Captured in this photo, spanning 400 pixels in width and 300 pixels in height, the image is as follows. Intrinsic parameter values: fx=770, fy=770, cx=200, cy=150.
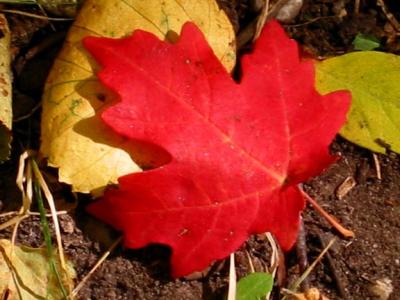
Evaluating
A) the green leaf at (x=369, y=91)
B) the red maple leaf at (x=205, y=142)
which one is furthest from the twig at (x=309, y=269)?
the green leaf at (x=369, y=91)

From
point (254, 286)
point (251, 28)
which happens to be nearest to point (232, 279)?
point (254, 286)

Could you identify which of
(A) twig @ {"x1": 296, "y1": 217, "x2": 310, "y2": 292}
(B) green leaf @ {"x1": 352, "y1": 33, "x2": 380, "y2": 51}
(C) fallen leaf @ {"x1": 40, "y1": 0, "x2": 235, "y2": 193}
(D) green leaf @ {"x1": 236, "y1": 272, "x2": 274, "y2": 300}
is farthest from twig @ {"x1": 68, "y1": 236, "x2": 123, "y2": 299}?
(B) green leaf @ {"x1": 352, "y1": 33, "x2": 380, "y2": 51}

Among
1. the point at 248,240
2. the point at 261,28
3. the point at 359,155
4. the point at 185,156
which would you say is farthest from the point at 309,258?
the point at 261,28

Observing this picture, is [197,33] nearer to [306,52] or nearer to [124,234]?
[306,52]

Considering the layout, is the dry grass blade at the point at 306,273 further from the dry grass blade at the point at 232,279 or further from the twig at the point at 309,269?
the dry grass blade at the point at 232,279

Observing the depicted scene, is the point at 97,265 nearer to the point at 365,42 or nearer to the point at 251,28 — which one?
the point at 251,28
